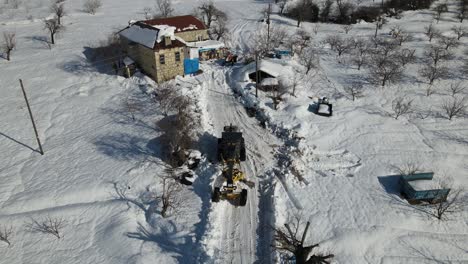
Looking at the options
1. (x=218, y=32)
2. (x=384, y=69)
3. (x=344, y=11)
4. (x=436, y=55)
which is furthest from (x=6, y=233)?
(x=344, y=11)

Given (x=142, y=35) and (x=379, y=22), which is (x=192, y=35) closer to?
(x=142, y=35)

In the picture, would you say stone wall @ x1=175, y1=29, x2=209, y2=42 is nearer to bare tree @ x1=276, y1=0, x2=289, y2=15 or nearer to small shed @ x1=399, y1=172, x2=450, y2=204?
bare tree @ x1=276, y1=0, x2=289, y2=15

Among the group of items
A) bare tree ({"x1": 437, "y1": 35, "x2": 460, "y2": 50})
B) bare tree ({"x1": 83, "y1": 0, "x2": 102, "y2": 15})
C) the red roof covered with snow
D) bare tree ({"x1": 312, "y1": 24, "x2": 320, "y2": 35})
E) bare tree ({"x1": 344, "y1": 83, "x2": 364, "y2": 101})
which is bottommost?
bare tree ({"x1": 344, "y1": 83, "x2": 364, "y2": 101})

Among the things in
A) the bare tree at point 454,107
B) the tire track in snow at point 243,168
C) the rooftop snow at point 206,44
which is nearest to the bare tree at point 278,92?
the tire track in snow at point 243,168

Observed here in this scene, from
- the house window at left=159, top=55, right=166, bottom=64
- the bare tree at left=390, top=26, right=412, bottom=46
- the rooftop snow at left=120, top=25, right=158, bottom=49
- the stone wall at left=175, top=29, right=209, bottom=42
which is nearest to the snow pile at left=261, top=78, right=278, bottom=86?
the house window at left=159, top=55, right=166, bottom=64

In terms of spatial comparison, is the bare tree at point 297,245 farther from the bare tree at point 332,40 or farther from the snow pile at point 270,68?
the bare tree at point 332,40

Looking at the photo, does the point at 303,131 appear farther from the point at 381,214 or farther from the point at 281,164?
the point at 381,214
